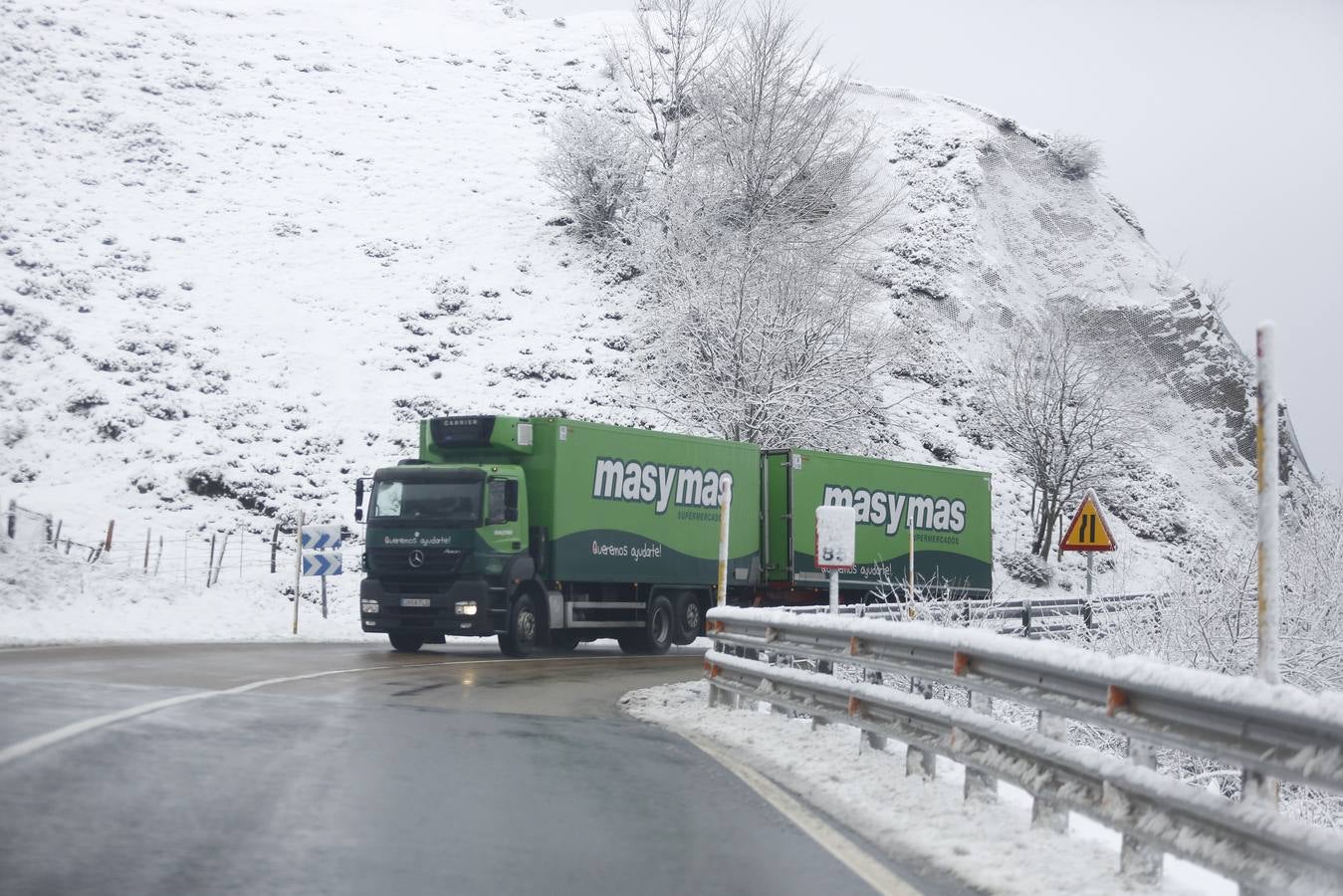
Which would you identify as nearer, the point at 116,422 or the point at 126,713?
the point at 126,713

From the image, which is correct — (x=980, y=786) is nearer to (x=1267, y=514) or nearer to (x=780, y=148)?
(x=1267, y=514)

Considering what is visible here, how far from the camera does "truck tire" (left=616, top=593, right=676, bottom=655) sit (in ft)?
82.5

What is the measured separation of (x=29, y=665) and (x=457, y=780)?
31.8ft

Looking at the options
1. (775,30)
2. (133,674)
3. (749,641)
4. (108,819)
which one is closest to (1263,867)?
(108,819)

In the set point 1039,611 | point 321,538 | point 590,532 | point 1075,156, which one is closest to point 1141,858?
point 1039,611

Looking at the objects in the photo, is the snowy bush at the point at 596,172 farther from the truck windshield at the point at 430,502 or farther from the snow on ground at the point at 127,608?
the truck windshield at the point at 430,502

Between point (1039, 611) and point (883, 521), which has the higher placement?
point (883, 521)

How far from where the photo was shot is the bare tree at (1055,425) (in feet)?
140

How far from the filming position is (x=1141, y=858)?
238 inches

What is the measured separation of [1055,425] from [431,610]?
26207mm

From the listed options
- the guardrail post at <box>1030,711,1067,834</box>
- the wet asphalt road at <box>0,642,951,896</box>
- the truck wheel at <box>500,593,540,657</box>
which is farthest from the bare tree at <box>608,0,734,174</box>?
the guardrail post at <box>1030,711,1067,834</box>

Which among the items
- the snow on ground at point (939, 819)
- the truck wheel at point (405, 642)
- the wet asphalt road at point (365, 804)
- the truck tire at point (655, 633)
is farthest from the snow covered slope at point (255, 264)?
the snow on ground at point (939, 819)

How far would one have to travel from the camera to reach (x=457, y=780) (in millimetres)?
8469

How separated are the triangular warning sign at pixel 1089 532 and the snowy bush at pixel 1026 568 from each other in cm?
2334
